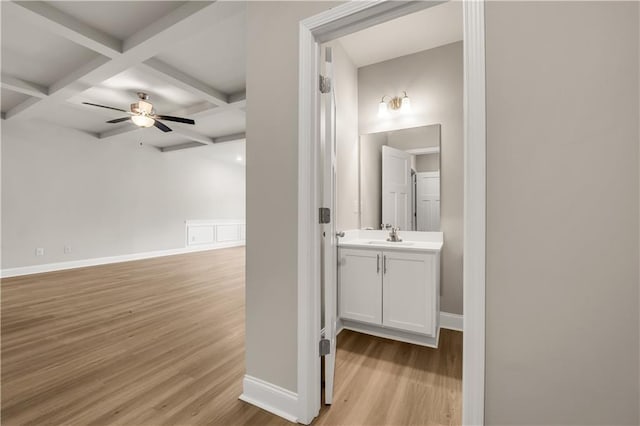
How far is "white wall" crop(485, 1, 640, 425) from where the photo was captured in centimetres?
88

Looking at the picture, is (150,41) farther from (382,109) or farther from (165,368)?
(165,368)

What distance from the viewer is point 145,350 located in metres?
2.19

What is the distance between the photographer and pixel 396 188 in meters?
2.96

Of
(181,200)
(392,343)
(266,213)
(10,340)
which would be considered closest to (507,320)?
(266,213)

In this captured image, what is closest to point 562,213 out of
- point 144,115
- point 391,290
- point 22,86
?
point 391,290

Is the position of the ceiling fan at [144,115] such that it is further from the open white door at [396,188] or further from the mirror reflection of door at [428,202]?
the mirror reflection of door at [428,202]

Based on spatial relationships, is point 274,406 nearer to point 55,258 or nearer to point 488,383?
point 488,383

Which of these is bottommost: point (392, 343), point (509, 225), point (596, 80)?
point (392, 343)

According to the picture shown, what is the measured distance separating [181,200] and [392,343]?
6.86 m

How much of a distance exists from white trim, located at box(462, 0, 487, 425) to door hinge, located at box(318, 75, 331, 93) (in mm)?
708

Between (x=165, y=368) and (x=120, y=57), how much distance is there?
2.95 metres

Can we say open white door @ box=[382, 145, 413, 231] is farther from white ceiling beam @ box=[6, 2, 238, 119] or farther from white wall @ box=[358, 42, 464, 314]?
white ceiling beam @ box=[6, 2, 238, 119]

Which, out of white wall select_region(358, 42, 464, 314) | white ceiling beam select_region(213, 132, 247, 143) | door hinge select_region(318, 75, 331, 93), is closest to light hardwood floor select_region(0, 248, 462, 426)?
white wall select_region(358, 42, 464, 314)

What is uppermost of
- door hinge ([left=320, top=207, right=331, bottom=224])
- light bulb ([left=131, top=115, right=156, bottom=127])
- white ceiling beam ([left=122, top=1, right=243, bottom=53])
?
white ceiling beam ([left=122, top=1, right=243, bottom=53])
